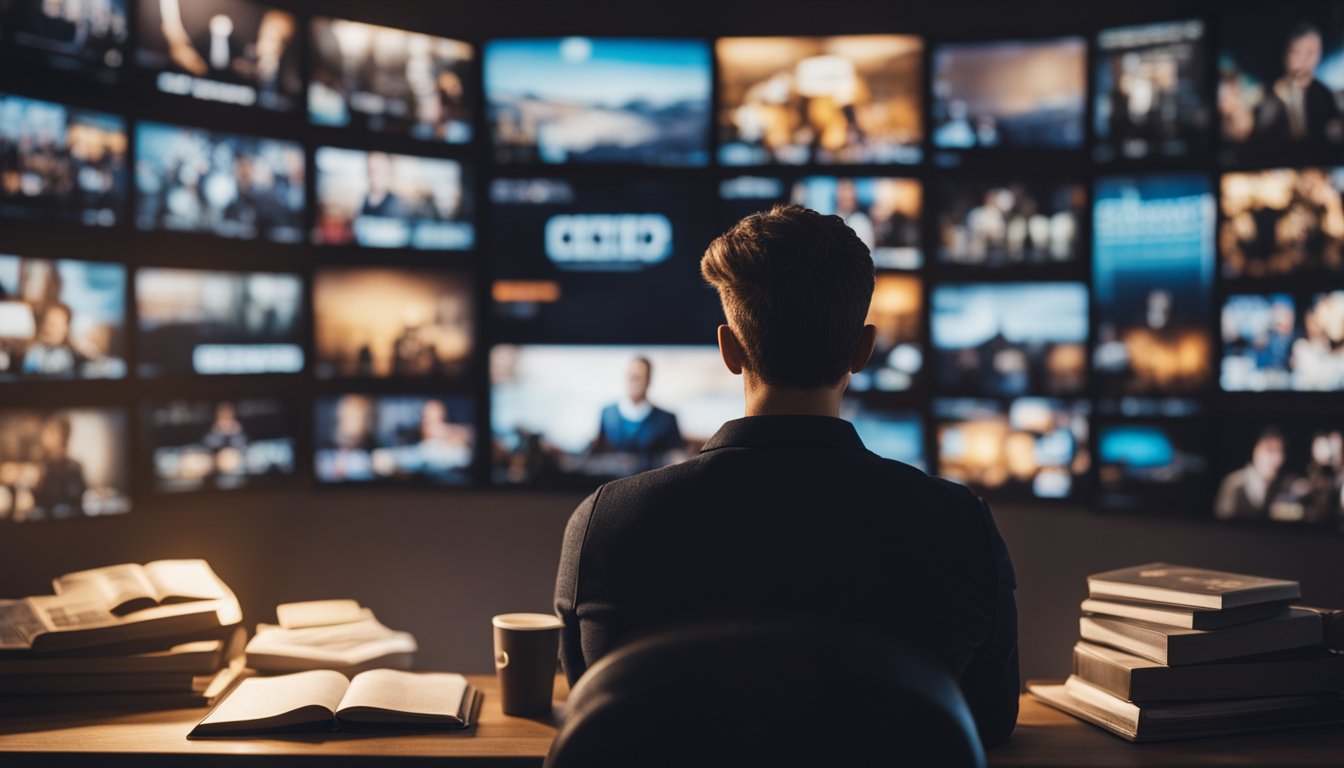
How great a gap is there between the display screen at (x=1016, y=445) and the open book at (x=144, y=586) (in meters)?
2.30

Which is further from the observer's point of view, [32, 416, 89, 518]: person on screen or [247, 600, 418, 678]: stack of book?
[32, 416, 89, 518]: person on screen

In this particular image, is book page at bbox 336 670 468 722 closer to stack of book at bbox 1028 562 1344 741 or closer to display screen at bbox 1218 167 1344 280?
stack of book at bbox 1028 562 1344 741

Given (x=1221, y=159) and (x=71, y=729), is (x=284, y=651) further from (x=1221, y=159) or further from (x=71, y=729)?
(x=1221, y=159)

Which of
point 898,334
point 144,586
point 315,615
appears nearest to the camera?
point 144,586

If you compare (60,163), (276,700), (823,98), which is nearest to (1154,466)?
(823,98)

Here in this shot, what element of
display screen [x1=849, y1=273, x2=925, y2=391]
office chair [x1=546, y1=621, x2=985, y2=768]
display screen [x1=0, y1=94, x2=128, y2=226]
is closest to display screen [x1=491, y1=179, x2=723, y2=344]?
display screen [x1=849, y1=273, x2=925, y2=391]

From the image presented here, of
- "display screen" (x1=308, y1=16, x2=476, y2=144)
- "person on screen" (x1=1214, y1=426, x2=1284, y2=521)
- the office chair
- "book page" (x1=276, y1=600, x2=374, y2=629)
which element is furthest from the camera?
"display screen" (x1=308, y1=16, x2=476, y2=144)

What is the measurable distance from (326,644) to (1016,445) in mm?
2314

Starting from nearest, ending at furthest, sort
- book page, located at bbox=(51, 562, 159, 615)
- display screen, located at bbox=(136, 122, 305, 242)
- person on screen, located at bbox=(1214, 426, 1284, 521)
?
book page, located at bbox=(51, 562, 159, 615) → display screen, located at bbox=(136, 122, 305, 242) → person on screen, located at bbox=(1214, 426, 1284, 521)

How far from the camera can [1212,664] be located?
1378 millimetres

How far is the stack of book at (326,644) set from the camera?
5.47ft

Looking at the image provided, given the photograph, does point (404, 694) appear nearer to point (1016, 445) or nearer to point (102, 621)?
point (102, 621)

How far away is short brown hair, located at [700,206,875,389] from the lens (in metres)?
1.29

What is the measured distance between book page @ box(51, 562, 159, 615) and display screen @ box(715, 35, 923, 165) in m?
2.27
